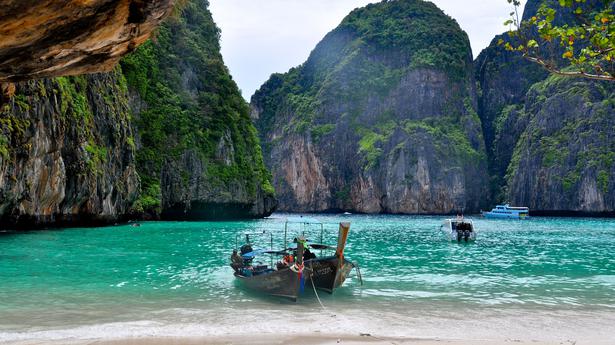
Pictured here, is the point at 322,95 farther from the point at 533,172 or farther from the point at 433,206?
the point at 533,172

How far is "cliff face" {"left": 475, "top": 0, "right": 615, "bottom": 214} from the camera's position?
10275 cm

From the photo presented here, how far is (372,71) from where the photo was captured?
145 m

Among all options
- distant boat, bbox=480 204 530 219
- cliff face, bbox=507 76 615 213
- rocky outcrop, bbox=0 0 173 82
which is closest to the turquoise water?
rocky outcrop, bbox=0 0 173 82

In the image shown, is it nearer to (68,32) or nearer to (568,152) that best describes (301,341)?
(68,32)

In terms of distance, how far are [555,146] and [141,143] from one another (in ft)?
310

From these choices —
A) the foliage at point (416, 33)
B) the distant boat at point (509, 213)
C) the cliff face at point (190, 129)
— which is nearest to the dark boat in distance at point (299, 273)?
the cliff face at point (190, 129)

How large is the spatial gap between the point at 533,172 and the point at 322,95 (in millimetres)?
64165

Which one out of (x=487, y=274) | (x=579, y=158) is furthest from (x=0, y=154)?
(x=579, y=158)

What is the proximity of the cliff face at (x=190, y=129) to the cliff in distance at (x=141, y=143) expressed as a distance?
16cm

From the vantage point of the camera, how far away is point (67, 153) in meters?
40.2

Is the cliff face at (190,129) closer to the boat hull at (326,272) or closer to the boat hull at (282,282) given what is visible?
the boat hull at (282,282)

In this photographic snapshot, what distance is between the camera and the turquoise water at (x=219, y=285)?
1274 cm

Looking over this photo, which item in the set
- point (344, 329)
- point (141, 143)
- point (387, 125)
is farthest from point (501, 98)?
point (344, 329)

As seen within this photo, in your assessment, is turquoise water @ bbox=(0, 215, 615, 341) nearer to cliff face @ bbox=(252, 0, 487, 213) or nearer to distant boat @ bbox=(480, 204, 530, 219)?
distant boat @ bbox=(480, 204, 530, 219)
